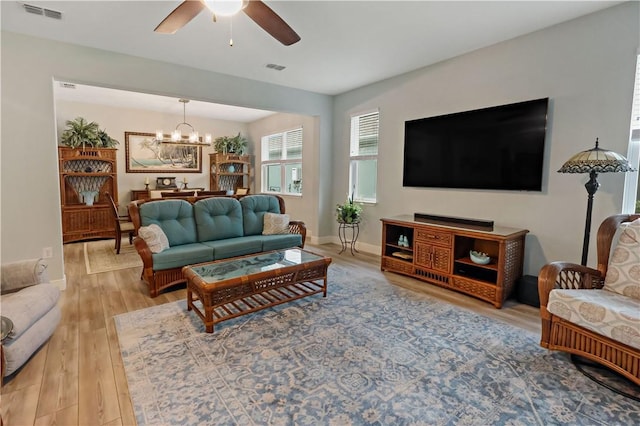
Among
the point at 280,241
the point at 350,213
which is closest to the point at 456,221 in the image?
the point at 350,213

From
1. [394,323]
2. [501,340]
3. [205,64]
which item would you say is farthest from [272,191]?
[501,340]

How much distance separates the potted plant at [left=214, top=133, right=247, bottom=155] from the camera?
312 inches

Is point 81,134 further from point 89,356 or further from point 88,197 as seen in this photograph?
point 89,356

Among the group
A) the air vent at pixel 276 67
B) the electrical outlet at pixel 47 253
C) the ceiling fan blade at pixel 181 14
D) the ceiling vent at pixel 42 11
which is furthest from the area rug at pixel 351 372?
the air vent at pixel 276 67

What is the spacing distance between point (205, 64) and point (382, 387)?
14.0ft

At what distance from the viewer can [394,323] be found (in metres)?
2.79

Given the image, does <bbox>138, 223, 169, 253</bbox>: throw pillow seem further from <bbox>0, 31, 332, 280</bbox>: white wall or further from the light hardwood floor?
<bbox>0, 31, 332, 280</bbox>: white wall

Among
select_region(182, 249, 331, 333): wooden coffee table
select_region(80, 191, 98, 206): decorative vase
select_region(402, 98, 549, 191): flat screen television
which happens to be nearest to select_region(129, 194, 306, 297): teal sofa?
select_region(182, 249, 331, 333): wooden coffee table

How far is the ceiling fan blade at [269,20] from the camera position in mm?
2090

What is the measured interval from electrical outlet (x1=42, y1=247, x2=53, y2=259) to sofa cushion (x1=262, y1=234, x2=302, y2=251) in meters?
→ 2.37

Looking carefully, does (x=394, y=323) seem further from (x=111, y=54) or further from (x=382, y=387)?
(x=111, y=54)

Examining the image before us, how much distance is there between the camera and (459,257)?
367 cm

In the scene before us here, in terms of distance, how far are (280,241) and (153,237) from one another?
1.58 m

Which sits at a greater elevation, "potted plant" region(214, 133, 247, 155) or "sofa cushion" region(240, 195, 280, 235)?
"potted plant" region(214, 133, 247, 155)
